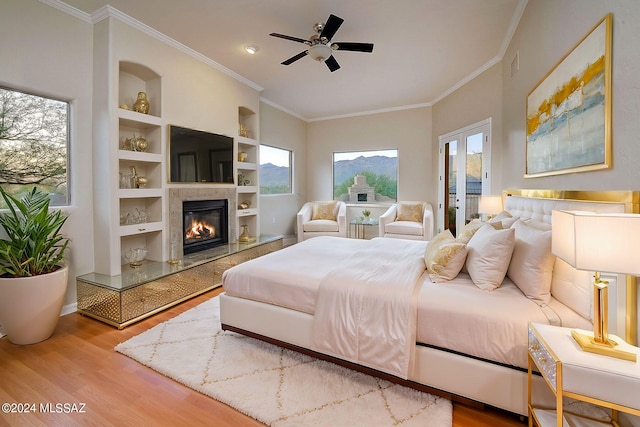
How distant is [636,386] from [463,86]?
4621mm

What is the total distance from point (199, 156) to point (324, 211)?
9.70 ft

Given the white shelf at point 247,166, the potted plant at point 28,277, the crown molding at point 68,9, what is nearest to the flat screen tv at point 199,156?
the white shelf at point 247,166

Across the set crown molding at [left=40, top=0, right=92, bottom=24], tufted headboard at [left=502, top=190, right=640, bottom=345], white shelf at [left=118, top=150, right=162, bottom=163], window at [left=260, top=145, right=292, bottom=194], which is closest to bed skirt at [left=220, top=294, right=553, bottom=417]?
tufted headboard at [left=502, top=190, right=640, bottom=345]

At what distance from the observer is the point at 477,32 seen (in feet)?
10.1

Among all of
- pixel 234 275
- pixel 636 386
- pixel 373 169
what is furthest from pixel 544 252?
pixel 373 169

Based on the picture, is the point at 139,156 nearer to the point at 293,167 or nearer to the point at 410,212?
the point at 293,167

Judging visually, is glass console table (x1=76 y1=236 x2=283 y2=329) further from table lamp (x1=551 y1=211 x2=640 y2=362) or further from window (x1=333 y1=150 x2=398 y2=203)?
window (x1=333 y1=150 x2=398 y2=203)

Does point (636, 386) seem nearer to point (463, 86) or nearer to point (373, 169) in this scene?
point (463, 86)

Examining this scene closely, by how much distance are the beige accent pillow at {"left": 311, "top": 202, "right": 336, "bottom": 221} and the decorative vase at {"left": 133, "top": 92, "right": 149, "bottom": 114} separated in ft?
11.8

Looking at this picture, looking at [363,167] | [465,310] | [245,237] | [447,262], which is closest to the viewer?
[465,310]

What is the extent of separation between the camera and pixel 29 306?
7.07ft

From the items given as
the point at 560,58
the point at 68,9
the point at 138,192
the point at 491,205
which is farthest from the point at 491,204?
the point at 68,9

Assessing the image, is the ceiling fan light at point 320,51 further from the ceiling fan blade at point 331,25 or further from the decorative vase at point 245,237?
the decorative vase at point 245,237

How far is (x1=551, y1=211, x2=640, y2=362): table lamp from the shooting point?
1002mm
